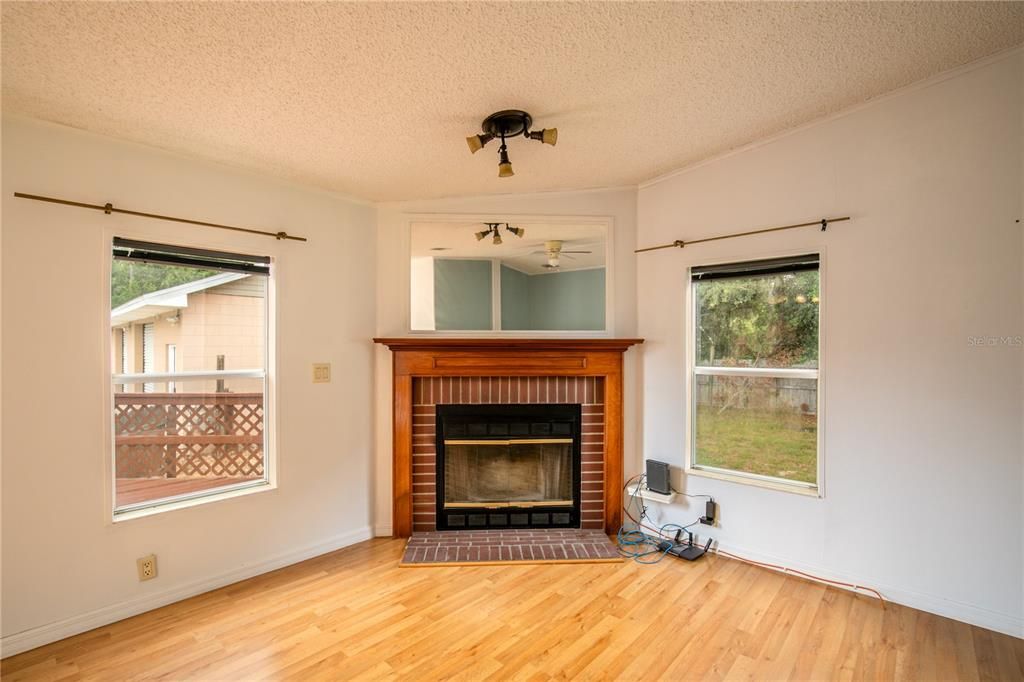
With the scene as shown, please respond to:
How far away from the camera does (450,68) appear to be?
180 cm

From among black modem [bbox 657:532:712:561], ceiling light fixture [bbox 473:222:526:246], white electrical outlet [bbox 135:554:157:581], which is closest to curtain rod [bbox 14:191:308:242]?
ceiling light fixture [bbox 473:222:526:246]

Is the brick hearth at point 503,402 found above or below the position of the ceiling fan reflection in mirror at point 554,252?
below

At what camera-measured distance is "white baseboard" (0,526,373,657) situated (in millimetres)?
2033

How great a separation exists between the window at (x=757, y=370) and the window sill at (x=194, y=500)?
261cm

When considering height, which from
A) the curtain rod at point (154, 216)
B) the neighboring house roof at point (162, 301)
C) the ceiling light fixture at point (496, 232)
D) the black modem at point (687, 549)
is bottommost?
the black modem at point (687, 549)

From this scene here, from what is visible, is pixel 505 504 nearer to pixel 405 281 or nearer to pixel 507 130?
pixel 405 281

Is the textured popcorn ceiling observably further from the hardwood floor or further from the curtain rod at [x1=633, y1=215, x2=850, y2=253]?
the hardwood floor

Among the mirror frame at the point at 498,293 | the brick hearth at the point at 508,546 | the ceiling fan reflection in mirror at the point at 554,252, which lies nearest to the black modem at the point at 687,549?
the brick hearth at the point at 508,546

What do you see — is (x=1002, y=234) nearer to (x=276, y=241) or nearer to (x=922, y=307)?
(x=922, y=307)

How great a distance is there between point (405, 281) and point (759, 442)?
2.44 m

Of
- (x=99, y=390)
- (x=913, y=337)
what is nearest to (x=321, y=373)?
(x=99, y=390)

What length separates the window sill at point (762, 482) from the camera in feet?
8.38

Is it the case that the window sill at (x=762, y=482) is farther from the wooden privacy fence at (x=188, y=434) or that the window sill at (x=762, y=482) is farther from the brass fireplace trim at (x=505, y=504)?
the wooden privacy fence at (x=188, y=434)

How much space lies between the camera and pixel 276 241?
281cm
